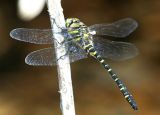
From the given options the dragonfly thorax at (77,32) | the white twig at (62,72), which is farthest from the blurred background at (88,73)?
the white twig at (62,72)

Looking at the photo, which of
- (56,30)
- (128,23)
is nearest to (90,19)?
(128,23)

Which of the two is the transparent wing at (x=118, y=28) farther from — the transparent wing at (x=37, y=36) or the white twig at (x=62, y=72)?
the white twig at (x=62, y=72)

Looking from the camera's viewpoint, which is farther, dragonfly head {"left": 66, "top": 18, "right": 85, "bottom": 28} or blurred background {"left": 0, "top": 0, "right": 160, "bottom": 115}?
blurred background {"left": 0, "top": 0, "right": 160, "bottom": 115}

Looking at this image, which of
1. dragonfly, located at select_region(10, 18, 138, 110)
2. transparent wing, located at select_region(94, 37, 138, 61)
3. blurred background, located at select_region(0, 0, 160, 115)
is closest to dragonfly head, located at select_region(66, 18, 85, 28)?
dragonfly, located at select_region(10, 18, 138, 110)

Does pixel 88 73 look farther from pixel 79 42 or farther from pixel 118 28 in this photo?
pixel 79 42

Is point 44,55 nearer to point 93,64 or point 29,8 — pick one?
point 29,8

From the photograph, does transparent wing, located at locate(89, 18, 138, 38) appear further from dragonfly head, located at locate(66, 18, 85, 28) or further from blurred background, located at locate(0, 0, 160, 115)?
blurred background, located at locate(0, 0, 160, 115)

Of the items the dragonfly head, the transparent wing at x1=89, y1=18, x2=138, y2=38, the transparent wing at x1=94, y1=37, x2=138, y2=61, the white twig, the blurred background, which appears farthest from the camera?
the blurred background
